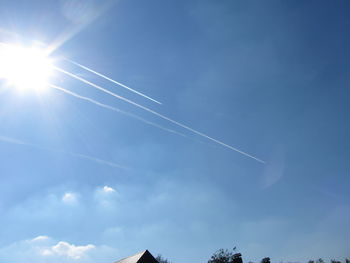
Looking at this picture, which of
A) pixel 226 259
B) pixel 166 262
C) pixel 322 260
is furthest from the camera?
pixel 322 260

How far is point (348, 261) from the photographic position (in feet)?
285

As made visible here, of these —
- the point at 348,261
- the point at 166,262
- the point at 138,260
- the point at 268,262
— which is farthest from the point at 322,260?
the point at 138,260

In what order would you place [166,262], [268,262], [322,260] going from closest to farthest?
[268,262] < [166,262] < [322,260]

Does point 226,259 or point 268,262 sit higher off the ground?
point 226,259

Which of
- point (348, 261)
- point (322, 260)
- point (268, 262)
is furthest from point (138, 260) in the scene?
point (322, 260)

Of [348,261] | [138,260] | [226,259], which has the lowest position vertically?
[138,260]

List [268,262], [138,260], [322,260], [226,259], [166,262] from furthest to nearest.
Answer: [322,260], [166,262], [226,259], [268,262], [138,260]

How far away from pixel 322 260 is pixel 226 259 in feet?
228

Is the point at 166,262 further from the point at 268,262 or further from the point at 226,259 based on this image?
the point at 268,262

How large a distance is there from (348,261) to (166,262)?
63.8 m

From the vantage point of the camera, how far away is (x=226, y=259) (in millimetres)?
58688

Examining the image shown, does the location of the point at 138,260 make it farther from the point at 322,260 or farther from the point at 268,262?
the point at 322,260

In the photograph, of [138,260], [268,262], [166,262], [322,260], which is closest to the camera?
[138,260]

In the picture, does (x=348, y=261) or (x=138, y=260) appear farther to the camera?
(x=348, y=261)
